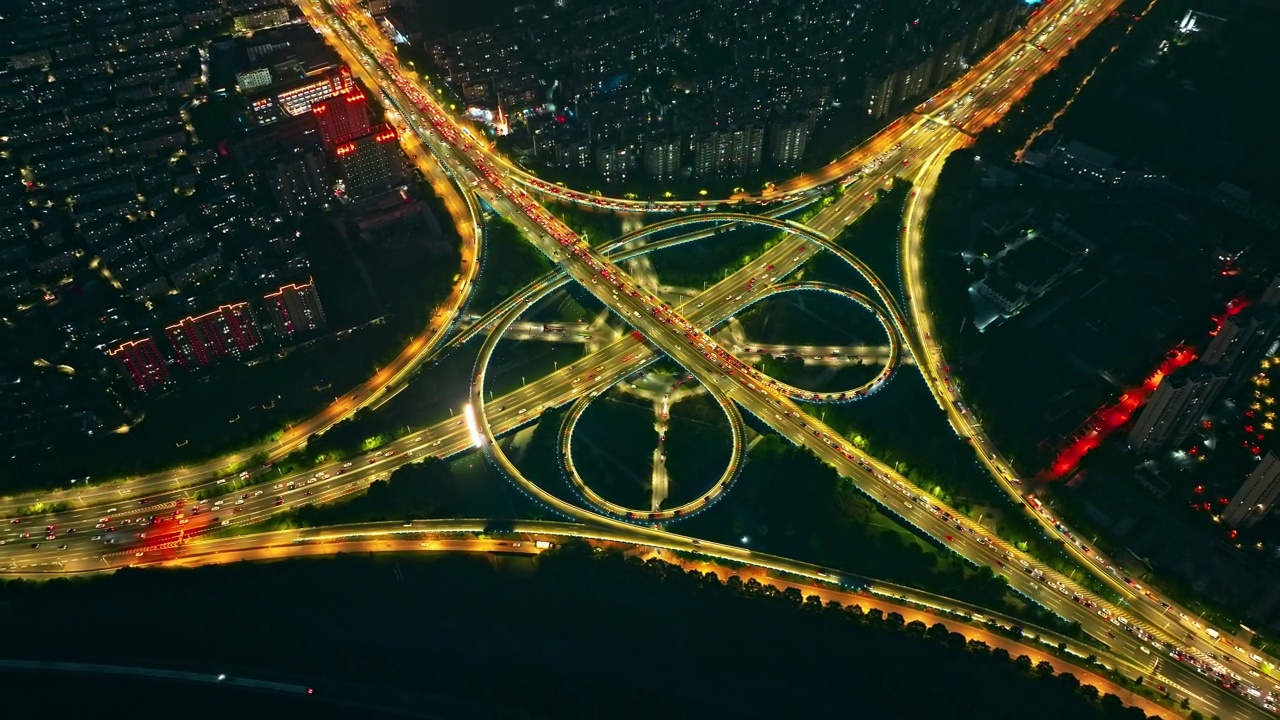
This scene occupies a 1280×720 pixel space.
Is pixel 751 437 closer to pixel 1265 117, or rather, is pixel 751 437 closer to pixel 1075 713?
pixel 1075 713

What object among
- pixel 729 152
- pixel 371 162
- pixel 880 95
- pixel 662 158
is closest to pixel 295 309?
pixel 371 162

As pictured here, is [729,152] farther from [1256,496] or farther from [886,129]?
[1256,496]

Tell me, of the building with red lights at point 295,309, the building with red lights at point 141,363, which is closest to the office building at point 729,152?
the building with red lights at point 295,309

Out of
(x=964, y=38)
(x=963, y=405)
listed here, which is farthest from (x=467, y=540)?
(x=964, y=38)

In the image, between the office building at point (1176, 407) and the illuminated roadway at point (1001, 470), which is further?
the office building at point (1176, 407)

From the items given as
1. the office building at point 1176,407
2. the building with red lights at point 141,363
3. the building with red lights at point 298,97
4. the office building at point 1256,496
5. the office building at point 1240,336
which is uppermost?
the building with red lights at point 298,97

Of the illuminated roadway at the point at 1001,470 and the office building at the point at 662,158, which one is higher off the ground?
the office building at the point at 662,158

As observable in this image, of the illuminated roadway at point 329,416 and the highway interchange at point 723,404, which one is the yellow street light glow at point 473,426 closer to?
the highway interchange at point 723,404
